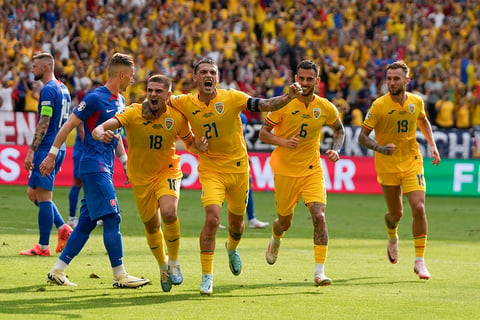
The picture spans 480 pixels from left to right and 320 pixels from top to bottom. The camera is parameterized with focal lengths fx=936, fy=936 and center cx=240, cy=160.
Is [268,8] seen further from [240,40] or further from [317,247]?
[317,247]

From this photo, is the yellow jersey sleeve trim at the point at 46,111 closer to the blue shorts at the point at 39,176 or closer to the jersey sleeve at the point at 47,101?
the jersey sleeve at the point at 47,101

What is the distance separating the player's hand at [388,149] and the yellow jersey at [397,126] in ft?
1.38

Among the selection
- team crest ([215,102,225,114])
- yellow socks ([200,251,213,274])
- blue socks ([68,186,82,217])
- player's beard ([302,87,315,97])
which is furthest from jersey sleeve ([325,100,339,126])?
blue socks ([68,186,82,217])

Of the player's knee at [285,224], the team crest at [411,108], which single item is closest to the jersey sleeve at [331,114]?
the team crest at [411,108]

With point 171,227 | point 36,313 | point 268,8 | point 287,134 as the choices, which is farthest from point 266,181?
point 36,313

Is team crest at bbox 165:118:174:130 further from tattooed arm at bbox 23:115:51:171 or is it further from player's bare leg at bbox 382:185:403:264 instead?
player's bare leg at bbox 382:185:403:264

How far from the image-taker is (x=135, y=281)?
966cm

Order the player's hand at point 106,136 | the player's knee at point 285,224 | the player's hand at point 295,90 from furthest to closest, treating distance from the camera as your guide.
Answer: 1. the player's knee at point 285,224
2. the player's hand at point 295,90
3. the player's hand at point 106,136

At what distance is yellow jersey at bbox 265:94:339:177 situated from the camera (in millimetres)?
10961

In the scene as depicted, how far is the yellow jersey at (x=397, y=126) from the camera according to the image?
11688 mm

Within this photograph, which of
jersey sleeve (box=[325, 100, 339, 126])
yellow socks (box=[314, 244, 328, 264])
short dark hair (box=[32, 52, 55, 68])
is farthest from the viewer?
short dark hair (box=[32, 52, 55, 68])

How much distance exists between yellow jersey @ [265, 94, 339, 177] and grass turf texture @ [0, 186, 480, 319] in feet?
4.29

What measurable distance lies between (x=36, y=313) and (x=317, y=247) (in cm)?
348

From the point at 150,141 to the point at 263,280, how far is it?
2269 millimetres
